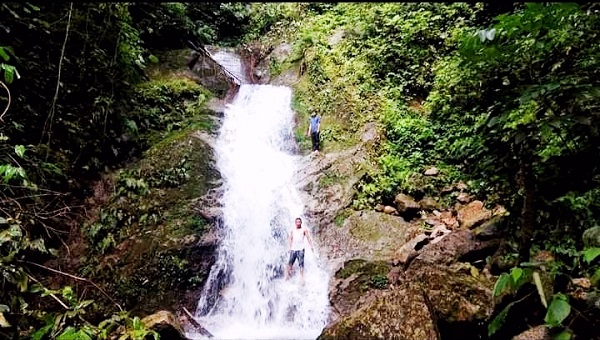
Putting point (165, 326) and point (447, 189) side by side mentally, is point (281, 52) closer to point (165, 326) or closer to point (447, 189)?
point (447, 189)

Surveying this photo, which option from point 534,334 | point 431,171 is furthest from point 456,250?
point 431,171

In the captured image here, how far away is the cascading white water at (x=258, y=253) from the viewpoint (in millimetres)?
6992

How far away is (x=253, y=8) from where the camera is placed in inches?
803

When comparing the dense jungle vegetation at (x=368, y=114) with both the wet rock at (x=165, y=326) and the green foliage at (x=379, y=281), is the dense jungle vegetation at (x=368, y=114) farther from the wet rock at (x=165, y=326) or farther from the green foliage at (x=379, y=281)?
the green foliage at (x=379, y=281)

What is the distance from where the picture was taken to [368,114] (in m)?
11.0

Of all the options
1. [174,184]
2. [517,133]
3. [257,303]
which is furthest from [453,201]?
[174,184]

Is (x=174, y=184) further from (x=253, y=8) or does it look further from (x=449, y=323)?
(x=253, y=8)

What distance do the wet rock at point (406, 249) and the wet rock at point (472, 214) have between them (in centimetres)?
75

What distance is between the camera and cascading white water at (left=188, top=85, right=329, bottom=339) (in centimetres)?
699

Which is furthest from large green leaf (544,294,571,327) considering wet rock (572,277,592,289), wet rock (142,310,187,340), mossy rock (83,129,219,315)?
mossy rock (83,129,219,315)

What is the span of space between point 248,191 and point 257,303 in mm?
3086

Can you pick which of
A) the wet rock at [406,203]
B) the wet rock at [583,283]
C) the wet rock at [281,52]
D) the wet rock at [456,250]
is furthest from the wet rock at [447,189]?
the wet rock at [281,52]

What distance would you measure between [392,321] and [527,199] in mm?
1796

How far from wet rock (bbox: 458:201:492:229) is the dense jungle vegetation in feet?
0.84
